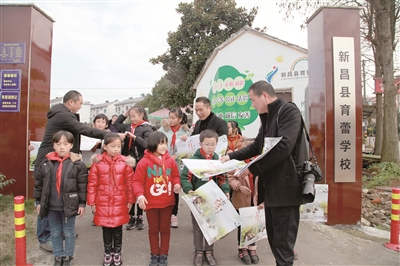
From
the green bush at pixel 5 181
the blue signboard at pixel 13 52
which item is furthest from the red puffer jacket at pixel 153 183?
the blue signboard at pixel 13 52

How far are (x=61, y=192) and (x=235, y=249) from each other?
7.13 feet

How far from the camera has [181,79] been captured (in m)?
17.1

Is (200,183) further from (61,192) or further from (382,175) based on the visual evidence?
(382,175)

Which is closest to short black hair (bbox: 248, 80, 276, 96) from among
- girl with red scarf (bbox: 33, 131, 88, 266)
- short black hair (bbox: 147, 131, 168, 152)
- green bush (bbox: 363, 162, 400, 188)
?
short black hair (bbox: 147, 131, 168, 152)

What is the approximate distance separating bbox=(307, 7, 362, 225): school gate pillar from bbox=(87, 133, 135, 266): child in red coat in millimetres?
3289

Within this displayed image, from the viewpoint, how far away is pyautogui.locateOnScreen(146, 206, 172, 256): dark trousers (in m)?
2.97

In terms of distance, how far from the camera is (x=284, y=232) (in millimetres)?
2322

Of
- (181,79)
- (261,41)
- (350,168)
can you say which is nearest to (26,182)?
(350,168)

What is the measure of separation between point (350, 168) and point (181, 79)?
13.6m

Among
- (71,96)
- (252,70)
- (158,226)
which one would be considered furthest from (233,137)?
(252,70)

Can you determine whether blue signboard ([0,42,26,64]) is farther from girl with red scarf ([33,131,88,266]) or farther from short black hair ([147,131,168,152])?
short black hair ([147,131,168,152])

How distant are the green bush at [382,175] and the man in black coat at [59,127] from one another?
7294 mm

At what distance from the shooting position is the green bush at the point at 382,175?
757 cm

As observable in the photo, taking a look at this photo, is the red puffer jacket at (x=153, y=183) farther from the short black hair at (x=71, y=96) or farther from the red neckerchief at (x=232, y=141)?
the red neckerchief at (x=232, y=141)
